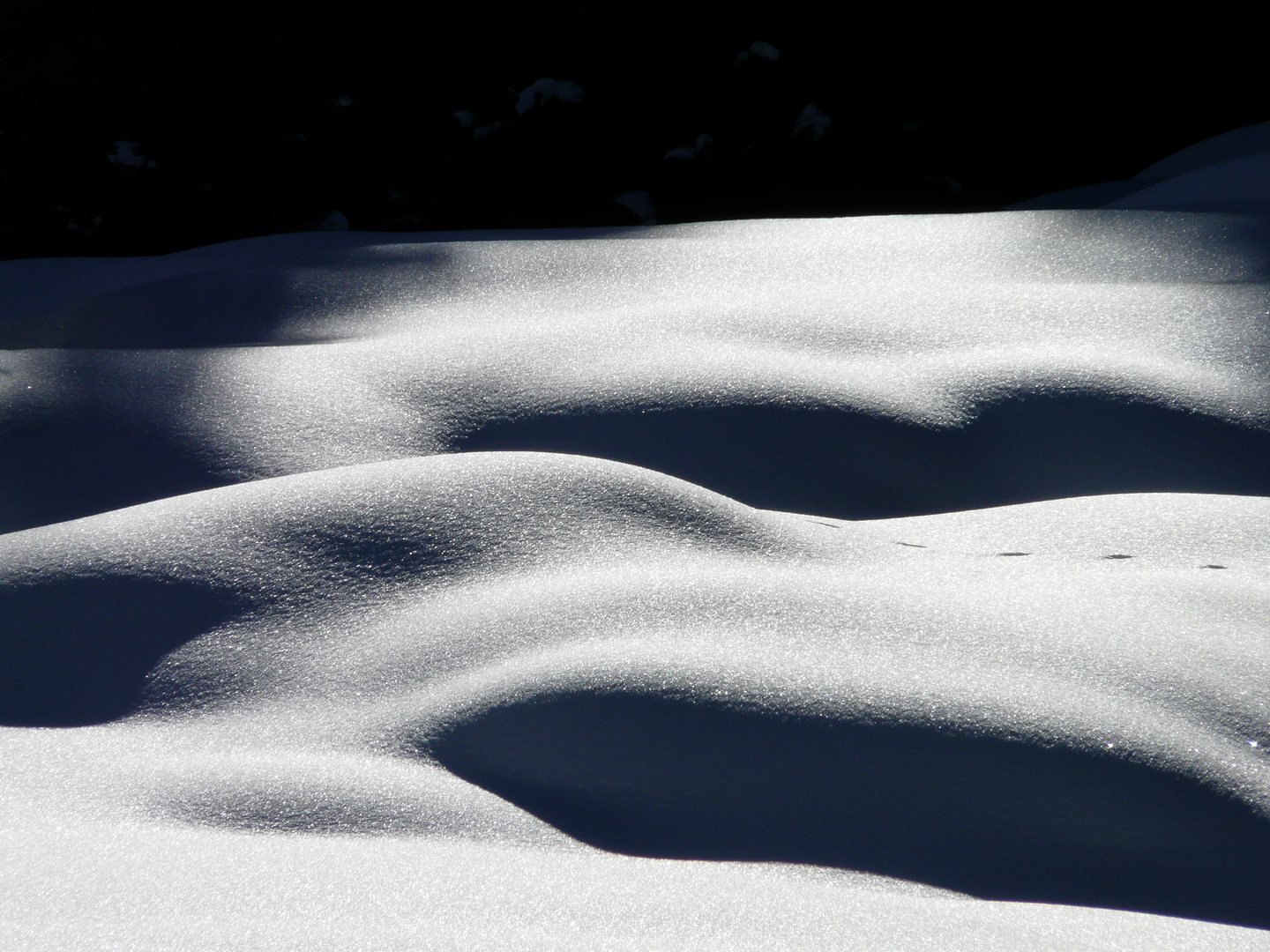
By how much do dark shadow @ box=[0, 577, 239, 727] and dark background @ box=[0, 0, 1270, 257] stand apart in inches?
62.9

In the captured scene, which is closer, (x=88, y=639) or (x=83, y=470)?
(x=88, y=639)

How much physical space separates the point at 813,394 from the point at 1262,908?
0.60m

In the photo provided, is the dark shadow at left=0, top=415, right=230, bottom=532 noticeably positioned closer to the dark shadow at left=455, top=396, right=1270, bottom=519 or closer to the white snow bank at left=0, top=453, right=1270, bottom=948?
the white snow bank at left=0, top=453, right=1270, bottom=948

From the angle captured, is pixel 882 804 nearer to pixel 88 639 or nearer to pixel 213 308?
pixel 88 639

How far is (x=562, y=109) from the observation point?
2.10 metres

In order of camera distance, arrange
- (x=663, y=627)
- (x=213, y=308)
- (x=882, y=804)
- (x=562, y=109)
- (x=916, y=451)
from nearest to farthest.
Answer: (x=882, y=804), (x=663, y=627), (x=916, y=451), (x=213, y=308), (x=562, y=109)

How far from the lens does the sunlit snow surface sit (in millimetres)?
453

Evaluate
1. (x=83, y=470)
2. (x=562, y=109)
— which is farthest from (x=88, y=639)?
(x=562, y=109)

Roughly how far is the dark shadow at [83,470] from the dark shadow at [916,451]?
29cm

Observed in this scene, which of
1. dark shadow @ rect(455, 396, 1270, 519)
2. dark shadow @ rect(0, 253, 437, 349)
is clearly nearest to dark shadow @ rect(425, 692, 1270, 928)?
dark shadow @ rect(455, 396, 1270, 519)

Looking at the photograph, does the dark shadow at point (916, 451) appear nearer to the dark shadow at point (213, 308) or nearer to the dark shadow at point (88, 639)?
the dark shadow at point (88, 639)

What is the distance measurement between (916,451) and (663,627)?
0.42 m

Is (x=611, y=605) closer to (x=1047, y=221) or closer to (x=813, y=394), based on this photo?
(x=813, y=394)

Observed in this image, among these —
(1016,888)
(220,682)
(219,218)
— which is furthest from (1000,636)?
(219,218)
